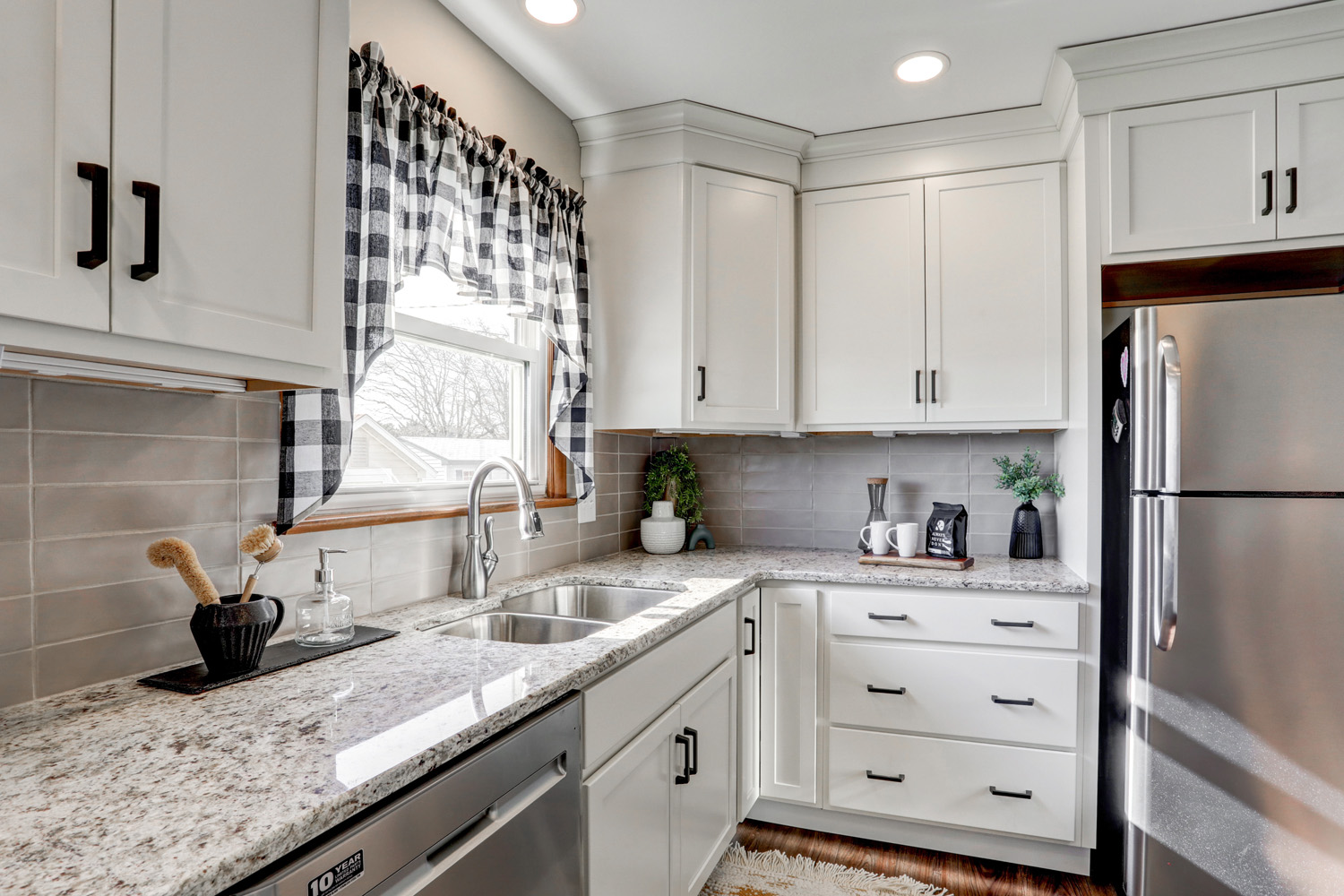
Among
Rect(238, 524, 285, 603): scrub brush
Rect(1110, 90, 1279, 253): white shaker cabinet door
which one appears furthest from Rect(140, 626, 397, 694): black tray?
Rect(1110, 90, 1279, 253): white shaker cabinet door

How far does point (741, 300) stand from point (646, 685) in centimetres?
146

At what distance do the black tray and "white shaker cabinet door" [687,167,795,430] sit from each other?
1.33 m

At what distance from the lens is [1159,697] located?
1.85 meters

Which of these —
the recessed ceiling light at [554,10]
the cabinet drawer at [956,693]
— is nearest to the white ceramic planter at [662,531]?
the cabinet drawer at [956,693]

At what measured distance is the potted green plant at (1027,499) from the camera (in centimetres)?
256

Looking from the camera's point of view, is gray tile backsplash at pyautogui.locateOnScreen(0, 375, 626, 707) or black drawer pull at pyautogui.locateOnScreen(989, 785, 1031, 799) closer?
gray tile backsplash at pyautogui.locateOnScreen(0, 375, 626, 707)

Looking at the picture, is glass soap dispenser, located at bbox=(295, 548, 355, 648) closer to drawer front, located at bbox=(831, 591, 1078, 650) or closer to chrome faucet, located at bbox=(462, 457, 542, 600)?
chrome faucet, located at bbox=(462, 457, 542, 600)

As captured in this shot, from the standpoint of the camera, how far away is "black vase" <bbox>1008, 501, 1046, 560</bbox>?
8.53 feet

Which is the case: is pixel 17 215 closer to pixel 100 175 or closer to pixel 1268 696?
pixel 100 175

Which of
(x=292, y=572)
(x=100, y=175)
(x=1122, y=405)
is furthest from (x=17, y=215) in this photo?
(x=1122, y=405)

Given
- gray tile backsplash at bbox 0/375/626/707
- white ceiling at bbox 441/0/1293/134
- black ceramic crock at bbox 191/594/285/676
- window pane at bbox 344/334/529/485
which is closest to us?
gray tile backsplash at bbox 0/375/626/707

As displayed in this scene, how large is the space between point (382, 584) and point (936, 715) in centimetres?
165

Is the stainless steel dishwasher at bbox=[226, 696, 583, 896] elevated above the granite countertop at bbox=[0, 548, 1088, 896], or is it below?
below

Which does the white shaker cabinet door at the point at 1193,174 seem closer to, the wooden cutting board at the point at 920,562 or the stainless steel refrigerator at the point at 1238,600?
the stainless steel refrigerator at the point at 1238,600
